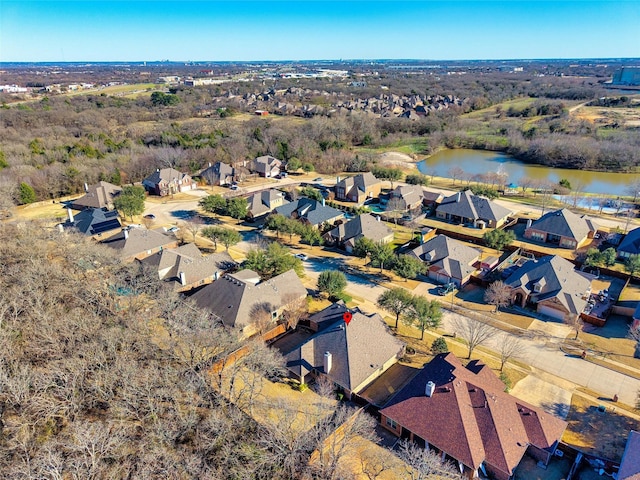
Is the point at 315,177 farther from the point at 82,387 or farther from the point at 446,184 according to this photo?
the point at 82,387

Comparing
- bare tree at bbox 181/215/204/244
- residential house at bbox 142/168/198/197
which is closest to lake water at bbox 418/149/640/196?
residential house at bbox 142/168/198/197

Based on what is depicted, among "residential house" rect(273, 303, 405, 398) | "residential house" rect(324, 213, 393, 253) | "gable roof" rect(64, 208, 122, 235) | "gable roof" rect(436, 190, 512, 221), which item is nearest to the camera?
"residential house" rect(273, 303, 405, 398)

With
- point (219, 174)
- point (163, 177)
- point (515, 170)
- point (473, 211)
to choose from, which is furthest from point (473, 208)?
point (163, 177)

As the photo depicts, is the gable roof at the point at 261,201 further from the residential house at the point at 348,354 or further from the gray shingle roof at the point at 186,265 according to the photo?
the residential house at the point at 348,354

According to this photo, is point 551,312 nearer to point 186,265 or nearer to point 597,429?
point 597,429

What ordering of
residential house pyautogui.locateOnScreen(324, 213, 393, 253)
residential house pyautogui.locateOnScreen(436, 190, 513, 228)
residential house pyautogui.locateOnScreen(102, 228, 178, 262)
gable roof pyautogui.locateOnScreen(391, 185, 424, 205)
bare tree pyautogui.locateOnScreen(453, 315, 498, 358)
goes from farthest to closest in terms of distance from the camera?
gable roof pyautogui.locateOnScreen(391, 185, 424, 205) → residential house pyautogui.locateOnScreen(436, 190, 513, 228) → residential house pyautogui.locateOnScreen(324, 213, 393, 253) → residential house pyautogui.locateOnScreen(102, 228, 178, 262) → bare tree pyautogui.locateOnScreen(453, 315, 498, 358)

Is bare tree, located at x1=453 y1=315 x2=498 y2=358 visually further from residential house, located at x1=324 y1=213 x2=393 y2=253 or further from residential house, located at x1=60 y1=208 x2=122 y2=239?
residential house, located at x1=60 y1=208 x2=122 y2=239

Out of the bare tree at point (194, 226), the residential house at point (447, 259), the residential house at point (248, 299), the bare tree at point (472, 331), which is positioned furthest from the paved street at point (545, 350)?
the bare tree at point (194, 226)

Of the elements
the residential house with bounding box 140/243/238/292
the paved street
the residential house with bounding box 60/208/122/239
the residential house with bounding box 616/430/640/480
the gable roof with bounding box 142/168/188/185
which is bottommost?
the paved street
